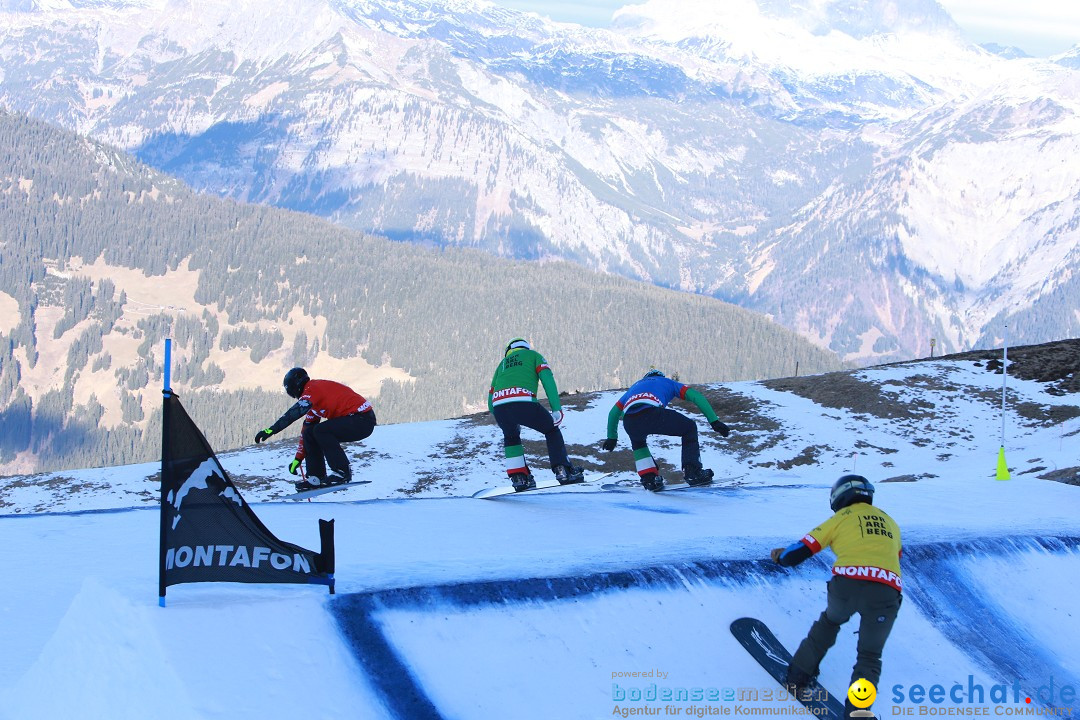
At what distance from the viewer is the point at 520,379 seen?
1533 cm

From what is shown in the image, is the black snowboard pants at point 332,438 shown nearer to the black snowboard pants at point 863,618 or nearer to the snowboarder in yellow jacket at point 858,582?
the snowboarder in yellow jacket at point 858,582

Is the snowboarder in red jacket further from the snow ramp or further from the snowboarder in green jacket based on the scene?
the snow ramp

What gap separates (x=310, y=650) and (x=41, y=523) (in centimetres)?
613

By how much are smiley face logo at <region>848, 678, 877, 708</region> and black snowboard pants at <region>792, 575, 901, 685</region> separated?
0.24 ft

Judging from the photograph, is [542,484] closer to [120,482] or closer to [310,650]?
[310,650]

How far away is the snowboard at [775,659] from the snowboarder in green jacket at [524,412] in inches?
215

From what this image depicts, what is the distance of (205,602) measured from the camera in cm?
841

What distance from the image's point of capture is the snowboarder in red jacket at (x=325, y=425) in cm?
1566

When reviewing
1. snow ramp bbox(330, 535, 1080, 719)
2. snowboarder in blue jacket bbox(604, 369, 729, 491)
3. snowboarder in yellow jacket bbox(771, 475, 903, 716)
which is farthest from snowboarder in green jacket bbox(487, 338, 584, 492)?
snowboarder in yellow jacket bbox(771, 475, 903, 716)

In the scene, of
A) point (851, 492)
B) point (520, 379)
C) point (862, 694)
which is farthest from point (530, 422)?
point (862, 694)

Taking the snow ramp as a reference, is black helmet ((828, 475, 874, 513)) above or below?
above

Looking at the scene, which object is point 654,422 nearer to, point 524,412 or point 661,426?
point 661,426

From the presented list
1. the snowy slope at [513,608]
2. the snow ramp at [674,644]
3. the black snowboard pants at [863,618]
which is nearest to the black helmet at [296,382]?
the snowy slope at [513,608]

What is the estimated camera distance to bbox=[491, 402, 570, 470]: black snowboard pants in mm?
15172
